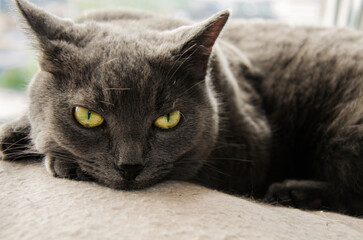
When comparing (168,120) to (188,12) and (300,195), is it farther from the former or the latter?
(188,12)

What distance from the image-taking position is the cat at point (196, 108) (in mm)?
1047

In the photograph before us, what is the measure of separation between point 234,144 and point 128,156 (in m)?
0.59

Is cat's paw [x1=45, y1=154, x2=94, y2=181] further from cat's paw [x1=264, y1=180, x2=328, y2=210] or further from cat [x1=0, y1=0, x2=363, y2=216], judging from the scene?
cat's paw [x1=264, y1=180, x2=328, y2=210]

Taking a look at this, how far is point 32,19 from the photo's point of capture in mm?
1061

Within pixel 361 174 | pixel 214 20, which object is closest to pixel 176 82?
pixel 214 20

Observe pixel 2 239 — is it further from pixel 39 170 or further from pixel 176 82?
pixel 176 82

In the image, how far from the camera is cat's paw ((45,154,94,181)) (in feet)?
3.60

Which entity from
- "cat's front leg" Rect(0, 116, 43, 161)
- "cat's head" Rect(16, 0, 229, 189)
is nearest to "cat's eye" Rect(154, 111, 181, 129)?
"cat's head" Rect(16, 0, 229, 189)

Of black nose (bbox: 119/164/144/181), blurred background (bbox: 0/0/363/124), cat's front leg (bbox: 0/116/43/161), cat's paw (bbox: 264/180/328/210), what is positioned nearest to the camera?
black nose (bbox: 119/164/144/181)

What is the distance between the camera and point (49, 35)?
1.10 meters

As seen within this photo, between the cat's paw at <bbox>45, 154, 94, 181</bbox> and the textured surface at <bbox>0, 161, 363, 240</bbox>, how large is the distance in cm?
3

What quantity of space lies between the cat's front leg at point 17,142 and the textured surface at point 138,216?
125mm

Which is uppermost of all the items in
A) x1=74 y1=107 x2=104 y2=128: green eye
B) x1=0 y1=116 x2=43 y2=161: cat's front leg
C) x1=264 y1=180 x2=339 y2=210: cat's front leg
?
x1=74 y1=107 x2=104 y2=128: green eye

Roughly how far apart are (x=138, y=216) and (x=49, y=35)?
64cm
